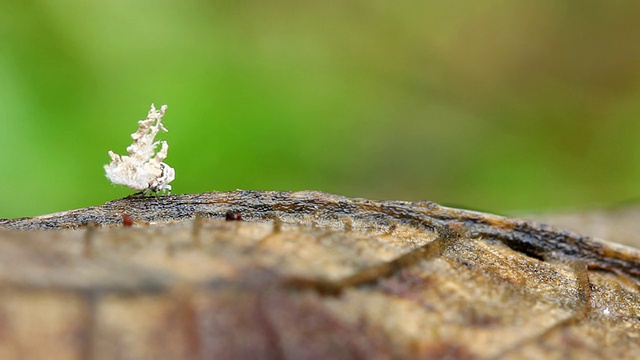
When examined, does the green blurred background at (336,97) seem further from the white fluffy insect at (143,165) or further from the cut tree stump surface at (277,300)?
the cut tree stump surface at (277,300)

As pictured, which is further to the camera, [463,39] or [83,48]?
[463,39]

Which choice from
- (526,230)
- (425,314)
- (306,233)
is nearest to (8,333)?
(306,233)

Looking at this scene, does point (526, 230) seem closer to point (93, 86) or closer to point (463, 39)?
point (93, 86)

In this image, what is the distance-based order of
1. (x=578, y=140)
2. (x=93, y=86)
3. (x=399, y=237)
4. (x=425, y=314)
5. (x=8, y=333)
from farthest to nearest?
1. (x=578, y=140)
2. (x=93, y=86)
3. (x=399, y=237)
4. (x=425, y=314)
5. (x=8, y=333)

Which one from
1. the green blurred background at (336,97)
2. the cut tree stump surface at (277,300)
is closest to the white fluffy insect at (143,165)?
the cut tree stump surface at (277,300)

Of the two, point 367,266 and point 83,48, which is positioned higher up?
point 83,48

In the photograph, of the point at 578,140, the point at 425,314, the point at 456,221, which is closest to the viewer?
the point at 425,314
